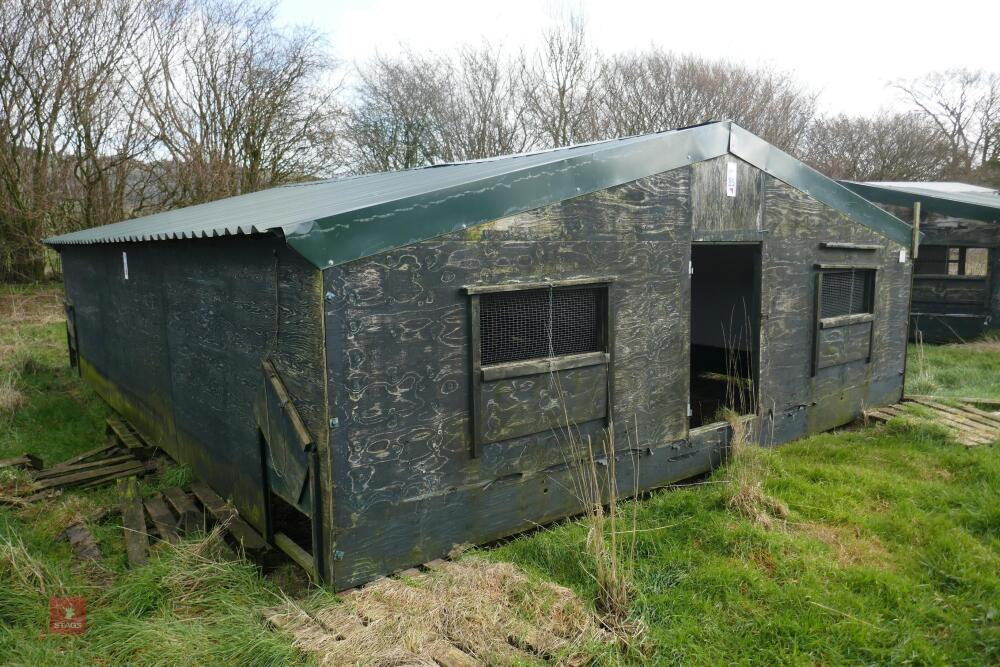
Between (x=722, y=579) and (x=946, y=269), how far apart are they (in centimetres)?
1246

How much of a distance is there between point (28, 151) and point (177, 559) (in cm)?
1575

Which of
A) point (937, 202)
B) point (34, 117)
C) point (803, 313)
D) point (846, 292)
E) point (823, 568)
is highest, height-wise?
point (34, 117)

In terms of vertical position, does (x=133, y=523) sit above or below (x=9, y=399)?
below

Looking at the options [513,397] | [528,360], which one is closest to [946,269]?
[528,360]

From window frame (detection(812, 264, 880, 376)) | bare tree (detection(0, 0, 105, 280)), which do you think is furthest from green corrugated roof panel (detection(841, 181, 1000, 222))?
bare tree (detection(0, 0, 105, 280))

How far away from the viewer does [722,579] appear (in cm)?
407

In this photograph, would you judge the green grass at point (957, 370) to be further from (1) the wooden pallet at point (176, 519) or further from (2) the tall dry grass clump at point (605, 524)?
(1) the wooden pallet at point (176, 519)

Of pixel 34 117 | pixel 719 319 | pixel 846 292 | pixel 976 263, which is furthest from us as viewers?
pixel 976 263

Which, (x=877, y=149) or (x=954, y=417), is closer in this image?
(x=954, y=417)

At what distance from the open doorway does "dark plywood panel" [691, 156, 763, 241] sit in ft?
6.28

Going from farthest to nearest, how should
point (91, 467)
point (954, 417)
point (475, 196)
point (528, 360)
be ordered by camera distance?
point (954, 417), point (91, 467), point (528, 360), point (475, 196)

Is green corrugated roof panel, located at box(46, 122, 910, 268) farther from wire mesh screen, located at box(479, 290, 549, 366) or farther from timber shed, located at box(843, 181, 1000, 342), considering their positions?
timber shed, located at box(843, 181, 1000, 342)

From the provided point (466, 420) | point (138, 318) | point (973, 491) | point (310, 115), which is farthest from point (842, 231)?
point (310, 115)

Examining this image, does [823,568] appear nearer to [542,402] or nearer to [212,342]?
[542,402]
